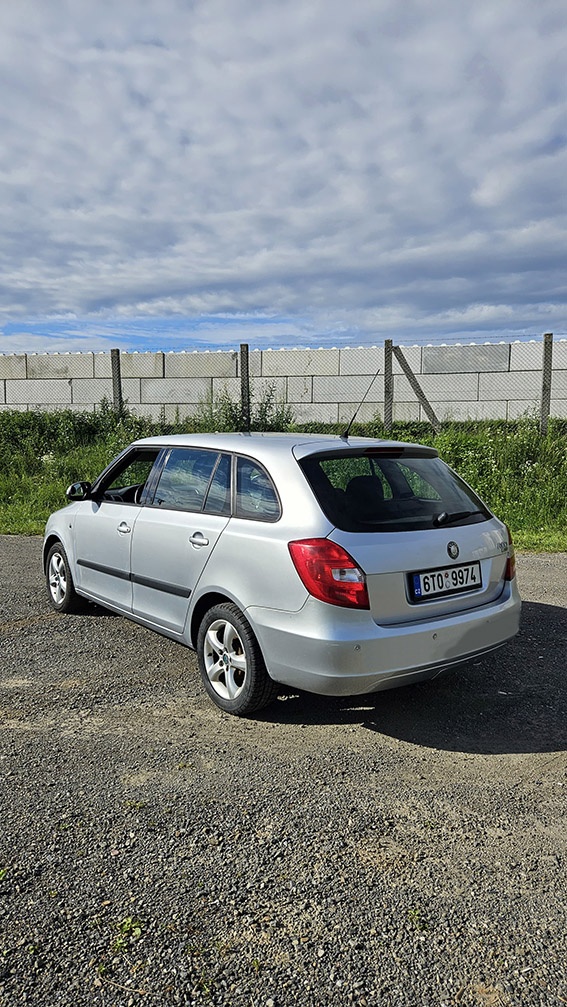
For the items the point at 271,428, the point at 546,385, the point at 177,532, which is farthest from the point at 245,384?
the point at 177,532

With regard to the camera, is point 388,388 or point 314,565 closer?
point 314,565

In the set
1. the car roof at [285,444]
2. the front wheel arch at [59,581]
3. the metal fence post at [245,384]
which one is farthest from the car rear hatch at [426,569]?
the metal fence post at [245,384]

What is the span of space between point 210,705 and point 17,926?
1.95 meters

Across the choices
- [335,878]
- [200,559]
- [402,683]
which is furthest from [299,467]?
[335,878]

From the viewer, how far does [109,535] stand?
5.43 m

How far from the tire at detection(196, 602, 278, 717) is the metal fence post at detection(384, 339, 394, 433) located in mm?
10030

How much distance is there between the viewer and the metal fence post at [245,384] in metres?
14.5

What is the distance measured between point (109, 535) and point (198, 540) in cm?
125

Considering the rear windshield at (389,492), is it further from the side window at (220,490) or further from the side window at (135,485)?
the side window at (135,485)

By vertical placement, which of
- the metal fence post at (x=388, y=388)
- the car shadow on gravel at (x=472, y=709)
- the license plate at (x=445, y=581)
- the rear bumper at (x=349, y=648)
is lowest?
the car shadow on gravel at (x=472, y=709)

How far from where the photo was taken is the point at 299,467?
4094mm

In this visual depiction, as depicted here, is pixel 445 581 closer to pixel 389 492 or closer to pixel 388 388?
pixel 389 492

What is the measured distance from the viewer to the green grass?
35.8 feet

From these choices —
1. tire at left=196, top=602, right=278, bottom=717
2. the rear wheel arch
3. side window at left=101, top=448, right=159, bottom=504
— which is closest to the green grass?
side window at left=101, top=448, right=159, bottom=504
